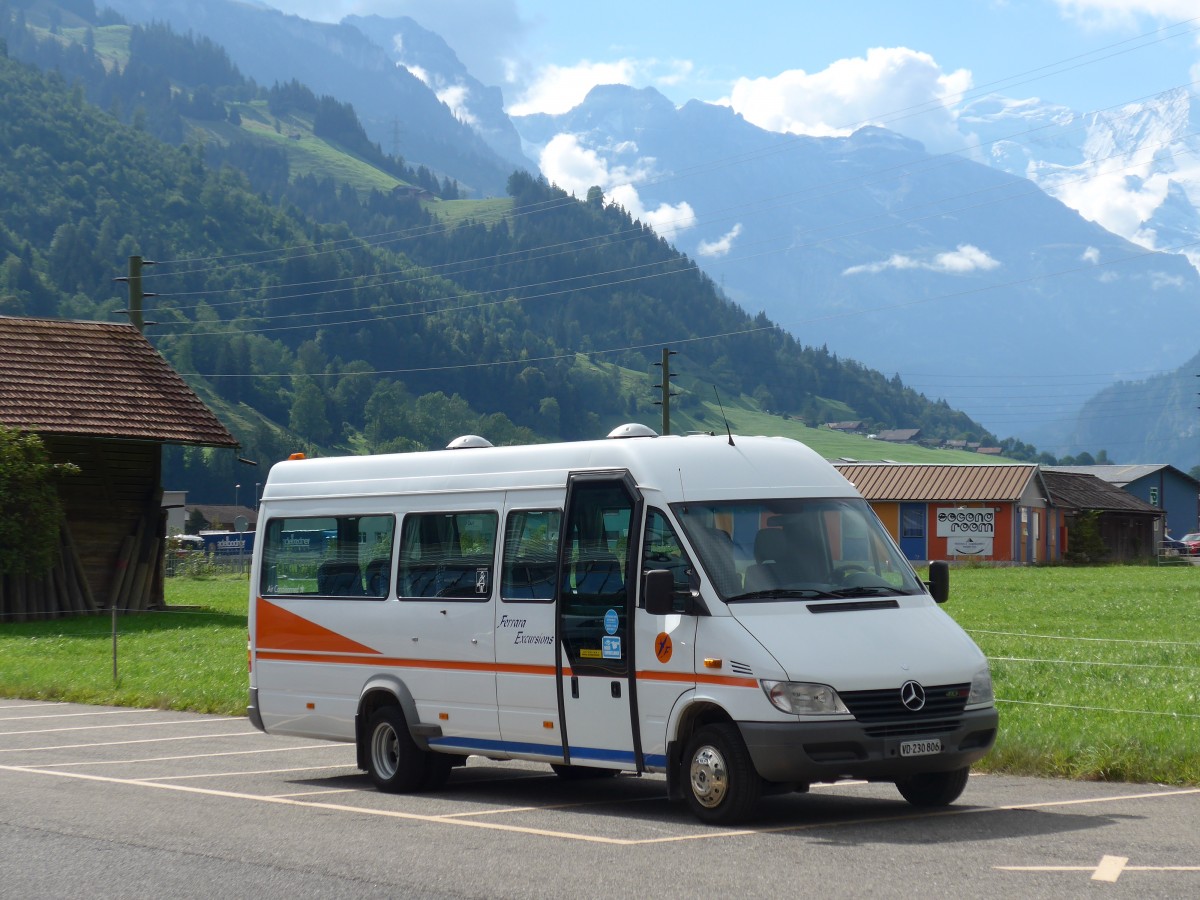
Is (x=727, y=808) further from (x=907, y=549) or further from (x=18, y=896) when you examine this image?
(x=907, y=549)

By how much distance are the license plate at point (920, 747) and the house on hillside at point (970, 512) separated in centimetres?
6862

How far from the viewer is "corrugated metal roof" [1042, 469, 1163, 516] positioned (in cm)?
8581

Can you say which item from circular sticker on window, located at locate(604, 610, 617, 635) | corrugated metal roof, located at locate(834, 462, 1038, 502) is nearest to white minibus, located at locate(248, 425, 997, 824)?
circular sticker on window, located at locate(604, 610, 617, 635)

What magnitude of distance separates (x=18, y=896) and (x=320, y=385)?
635ft

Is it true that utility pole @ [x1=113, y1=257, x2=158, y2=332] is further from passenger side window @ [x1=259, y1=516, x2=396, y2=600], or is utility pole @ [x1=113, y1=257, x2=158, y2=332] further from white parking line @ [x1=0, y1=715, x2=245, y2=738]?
passenger side window @ [x1=259, y1=516, x2=396, y2=600]

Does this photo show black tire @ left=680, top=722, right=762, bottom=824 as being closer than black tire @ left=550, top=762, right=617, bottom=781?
Yes

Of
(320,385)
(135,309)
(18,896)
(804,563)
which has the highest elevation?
(320,385)

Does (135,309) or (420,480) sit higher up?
(135,309)

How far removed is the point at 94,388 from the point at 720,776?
97.7 feet

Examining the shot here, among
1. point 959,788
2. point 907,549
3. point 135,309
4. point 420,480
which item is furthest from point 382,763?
point 907,549

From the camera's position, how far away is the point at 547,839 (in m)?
9.97

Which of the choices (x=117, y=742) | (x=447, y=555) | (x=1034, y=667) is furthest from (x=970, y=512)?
(x=447, y=555)

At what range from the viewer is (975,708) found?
10352mm

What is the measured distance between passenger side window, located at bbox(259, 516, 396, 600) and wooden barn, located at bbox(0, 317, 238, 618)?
22196mm
